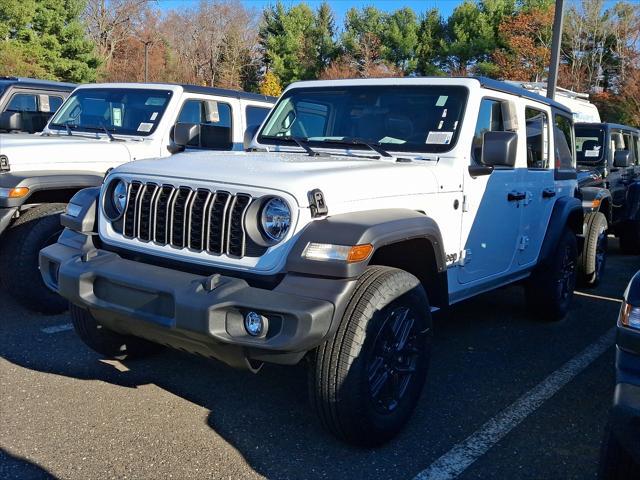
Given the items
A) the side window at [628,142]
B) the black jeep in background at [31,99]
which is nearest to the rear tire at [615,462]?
the black jeep in background at [31,99]

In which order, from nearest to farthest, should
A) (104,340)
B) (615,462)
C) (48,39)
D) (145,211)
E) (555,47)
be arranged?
(615,462) < (145,211) < (104,340) < (555,47) < (48,39)

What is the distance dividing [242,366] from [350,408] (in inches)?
21.4

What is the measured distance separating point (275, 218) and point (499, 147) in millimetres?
1608

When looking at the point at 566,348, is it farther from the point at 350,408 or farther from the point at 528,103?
the point at 350,408

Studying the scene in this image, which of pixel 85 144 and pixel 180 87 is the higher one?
pixel 180 87

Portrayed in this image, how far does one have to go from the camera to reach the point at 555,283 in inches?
210

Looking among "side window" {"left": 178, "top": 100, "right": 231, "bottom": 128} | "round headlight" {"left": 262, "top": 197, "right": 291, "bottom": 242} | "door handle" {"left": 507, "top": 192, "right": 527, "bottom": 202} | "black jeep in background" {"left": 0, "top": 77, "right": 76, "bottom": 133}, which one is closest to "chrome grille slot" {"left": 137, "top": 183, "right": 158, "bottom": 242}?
"round headlight" {"left": 262, "top": 197, "right": 291, "bottom": 242}

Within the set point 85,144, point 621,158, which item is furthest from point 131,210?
point 621,158

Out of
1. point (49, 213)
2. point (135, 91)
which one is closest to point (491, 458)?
point (49, 213)

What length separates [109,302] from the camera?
10.1ft

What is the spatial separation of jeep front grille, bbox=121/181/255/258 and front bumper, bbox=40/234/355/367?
161 mm

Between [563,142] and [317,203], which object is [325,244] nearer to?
[317,203]

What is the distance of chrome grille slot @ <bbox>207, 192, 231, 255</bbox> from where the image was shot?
299cm

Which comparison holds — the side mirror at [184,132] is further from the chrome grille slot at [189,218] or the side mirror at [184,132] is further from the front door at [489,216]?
the front door at [489,216]
